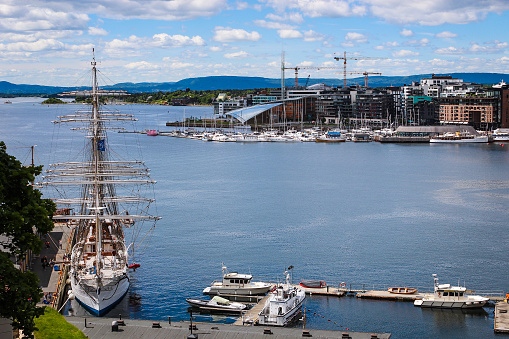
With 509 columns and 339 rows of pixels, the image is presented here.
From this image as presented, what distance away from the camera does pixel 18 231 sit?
10.3 m

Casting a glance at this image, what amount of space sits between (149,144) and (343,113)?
4652 cm

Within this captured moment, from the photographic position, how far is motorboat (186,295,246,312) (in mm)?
20672

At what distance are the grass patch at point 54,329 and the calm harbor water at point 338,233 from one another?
6.55 metres

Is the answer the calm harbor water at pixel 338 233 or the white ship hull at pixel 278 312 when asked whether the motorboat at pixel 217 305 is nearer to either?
the calm harbor water at pixel 338 233

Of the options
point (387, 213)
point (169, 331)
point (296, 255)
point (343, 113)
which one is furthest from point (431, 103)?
point (169, 331)

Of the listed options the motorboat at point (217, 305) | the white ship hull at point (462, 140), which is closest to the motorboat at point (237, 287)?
the motorboat at point (217, 305)

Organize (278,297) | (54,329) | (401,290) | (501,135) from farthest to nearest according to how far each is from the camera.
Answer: (501,135), (401,290), (278,297), (54,329)

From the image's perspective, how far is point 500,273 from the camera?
2428 cm

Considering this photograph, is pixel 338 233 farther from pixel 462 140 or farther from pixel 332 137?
pixel 462 140

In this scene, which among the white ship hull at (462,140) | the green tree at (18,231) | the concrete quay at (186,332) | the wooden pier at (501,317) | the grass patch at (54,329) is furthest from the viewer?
the white ship hull at (462,140)

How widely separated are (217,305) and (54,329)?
26.1ft

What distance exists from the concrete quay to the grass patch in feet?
4.88

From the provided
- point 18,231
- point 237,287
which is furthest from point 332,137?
point 18,231

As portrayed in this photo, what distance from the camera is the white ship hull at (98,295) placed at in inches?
810
